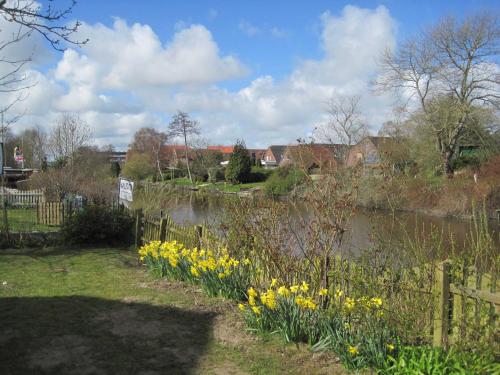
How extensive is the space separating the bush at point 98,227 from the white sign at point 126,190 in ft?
4.99

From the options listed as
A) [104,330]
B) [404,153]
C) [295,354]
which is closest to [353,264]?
[295,354]

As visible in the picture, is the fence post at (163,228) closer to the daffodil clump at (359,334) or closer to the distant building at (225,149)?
the daffodil clump at (359,334)

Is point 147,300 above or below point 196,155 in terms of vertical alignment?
below

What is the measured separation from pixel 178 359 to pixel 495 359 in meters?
2.87

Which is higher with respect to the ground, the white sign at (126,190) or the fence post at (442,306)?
the white sign at (126,190)

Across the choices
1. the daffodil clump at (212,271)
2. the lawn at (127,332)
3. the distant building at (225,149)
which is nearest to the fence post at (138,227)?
the lawn at (127,332)

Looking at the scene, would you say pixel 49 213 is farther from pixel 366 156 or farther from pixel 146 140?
pixel 146 140

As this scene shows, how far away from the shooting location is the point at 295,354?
462 cm

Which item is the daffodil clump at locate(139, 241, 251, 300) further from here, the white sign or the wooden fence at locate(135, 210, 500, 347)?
the white sign

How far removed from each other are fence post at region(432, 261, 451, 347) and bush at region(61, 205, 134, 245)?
367 inches

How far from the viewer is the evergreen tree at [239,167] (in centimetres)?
5162

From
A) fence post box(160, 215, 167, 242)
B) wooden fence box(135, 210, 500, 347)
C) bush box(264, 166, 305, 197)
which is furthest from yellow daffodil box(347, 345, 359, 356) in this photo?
fence post box(160, 215, 167, 242)

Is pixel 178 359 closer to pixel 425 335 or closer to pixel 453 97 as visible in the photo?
pixel 425 335

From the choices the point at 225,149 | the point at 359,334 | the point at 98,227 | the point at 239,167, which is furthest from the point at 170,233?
the point at 225,149
